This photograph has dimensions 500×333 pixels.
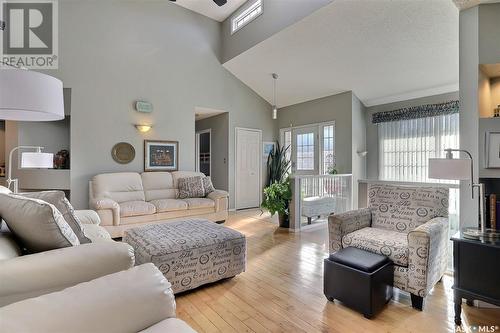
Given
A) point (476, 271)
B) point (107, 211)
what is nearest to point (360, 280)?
point (476, 271)

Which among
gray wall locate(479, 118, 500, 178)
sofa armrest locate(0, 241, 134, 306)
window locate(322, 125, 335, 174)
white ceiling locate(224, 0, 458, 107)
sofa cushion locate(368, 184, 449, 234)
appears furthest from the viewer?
window locate(322, 125, 335, 174)

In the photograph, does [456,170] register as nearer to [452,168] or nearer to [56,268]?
[452,168]

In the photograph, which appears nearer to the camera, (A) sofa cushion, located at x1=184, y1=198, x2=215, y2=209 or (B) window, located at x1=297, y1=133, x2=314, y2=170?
(A) sofa cushion, located at x1=184, y1=198, x2=215, y2=209

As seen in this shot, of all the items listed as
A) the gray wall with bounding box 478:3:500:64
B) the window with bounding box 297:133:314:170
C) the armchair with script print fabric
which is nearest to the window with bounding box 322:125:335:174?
the window with bounding box 297:133:314:170

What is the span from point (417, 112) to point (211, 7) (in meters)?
4.56

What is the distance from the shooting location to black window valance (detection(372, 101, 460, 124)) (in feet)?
14.9

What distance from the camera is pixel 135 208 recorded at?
4.19 meters

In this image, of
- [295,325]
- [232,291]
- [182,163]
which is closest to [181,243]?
[232,291]

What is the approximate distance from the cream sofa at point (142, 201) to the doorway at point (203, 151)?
1708mm

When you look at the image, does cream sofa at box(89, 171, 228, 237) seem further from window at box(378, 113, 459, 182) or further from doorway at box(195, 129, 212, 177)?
window at box(378, 113, 459, 182)

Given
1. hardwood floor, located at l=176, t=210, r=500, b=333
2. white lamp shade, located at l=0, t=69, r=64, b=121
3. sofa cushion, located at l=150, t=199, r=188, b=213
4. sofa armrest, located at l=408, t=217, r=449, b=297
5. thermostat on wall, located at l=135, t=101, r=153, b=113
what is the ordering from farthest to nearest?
1. thermostat on wall, located at l=135, t=101, r=153, b=113
2. sofa cushion, located at l=150, t=199, r=188, b=213
3. sofa armrest, located at l=408, t=217, r=449, b=297
4. hardwood floor, located at l=176, t=210, r=500, b=333
5. white lamp shade, located at l=0, t=69, r=64, b=121

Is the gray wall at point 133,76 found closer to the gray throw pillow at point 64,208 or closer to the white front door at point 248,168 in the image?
the white front door at point 248,168

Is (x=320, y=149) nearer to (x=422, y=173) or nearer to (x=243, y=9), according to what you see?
(x=422, y=173)

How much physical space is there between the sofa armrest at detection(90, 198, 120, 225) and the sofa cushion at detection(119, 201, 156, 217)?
11 cm
